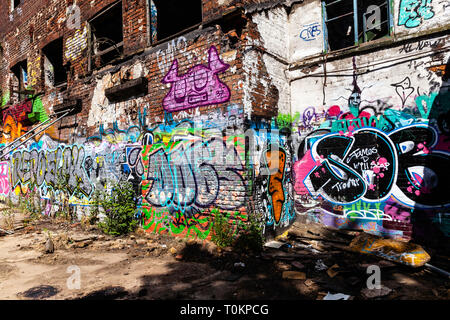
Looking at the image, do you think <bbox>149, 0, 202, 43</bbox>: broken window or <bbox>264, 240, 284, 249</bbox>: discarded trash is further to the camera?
<bbox>149, 0, 202, 43</bbox>: broken window

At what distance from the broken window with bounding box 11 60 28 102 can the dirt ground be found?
24.3 ft

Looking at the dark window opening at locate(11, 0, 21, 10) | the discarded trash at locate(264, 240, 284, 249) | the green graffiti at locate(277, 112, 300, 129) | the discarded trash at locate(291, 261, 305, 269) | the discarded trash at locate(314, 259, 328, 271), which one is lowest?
the discarded trash at locate(314, 259, 328, 271)

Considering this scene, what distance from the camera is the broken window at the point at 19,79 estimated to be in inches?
411

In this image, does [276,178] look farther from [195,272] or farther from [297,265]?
A: [195,272]

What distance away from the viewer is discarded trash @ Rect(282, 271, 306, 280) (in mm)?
3615

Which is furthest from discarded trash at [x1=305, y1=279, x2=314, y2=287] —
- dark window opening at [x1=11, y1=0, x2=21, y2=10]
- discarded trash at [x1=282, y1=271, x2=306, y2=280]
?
dark window opening at [x1=11, y1=0, x2=21, y2=10]

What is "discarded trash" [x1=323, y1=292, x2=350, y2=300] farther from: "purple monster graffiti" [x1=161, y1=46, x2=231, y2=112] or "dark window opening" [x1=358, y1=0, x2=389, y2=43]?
"dark window opening" [x1=358, y1=0, x2=389, y2=43]

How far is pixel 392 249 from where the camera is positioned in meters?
4.07

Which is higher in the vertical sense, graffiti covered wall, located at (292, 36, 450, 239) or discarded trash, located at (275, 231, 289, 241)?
graffiti covered wall, located at (292, 36, 450, 239)

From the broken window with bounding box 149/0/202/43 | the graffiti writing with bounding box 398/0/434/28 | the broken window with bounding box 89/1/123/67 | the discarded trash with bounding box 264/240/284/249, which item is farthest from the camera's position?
the broken window with bounding box 89/1/123/67

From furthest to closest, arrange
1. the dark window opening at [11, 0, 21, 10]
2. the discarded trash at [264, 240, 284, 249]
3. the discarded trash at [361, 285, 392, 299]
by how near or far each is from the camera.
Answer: the dark window opening at [11, 0, 21, 10]
the discarded trash at [264, 240, 284, 249]
the discarded trash at [361, 285, 392, 299]

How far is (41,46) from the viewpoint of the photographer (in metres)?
9.05

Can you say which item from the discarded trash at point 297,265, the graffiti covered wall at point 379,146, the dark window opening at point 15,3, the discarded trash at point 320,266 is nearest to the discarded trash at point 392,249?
the graffiti covered wall at point 379,146

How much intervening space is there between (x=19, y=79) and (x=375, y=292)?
12.9m
